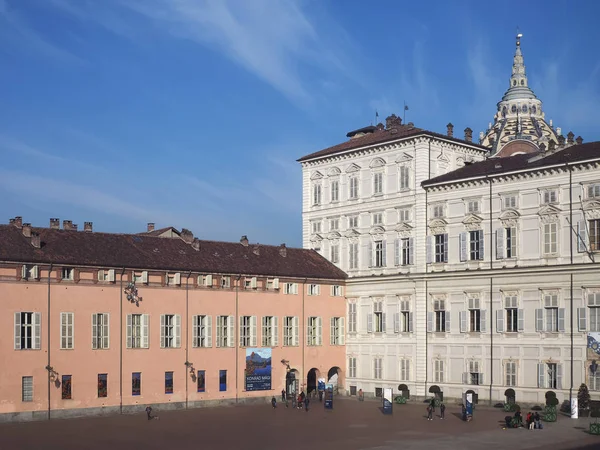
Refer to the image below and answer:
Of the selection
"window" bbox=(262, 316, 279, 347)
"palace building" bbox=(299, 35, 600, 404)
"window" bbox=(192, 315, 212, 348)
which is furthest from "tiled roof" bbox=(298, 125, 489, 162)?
"window" bbox=(192, 315, 212, 348)

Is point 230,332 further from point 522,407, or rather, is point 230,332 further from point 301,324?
point 522,407

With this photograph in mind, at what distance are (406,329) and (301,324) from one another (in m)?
8.14

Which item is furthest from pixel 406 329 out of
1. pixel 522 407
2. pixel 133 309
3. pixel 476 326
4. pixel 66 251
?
pixel 66 251

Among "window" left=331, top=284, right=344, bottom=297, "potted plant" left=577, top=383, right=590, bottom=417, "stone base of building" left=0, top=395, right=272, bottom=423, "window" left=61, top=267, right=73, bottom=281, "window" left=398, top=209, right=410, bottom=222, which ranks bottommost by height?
"stone base of building" left=0, top=395, right=272, bottom=423

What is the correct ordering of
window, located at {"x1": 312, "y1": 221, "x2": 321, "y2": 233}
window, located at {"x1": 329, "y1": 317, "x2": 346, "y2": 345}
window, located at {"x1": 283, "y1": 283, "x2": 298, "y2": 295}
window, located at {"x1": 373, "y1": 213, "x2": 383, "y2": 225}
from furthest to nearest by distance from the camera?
window, located at {"x1": 312, "y1": 221, "x2": 321, "y2": 233} → window, located at {"x1": 329, "y1": 317, "x2": 346, "y2": 345} → window, located at {"x1": 373, "y1": 213, "x2": 383, "y2": 225} → window, located at {"x1": 283, "y1": 283, "x2": 298, "y2": 295}

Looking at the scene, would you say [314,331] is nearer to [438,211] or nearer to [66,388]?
[438,211]

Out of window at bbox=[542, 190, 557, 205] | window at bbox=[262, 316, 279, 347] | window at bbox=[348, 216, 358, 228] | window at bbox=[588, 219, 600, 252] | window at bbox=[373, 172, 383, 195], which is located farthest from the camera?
window at bbox=[348, 216, 358, 228]

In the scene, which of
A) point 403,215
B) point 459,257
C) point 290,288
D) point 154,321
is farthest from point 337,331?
point 154,321

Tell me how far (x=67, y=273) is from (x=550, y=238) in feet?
105

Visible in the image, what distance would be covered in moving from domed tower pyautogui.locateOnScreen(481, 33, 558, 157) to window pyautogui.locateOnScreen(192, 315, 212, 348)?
6507cm

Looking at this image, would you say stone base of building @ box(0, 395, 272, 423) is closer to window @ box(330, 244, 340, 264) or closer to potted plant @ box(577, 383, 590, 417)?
window @ box(330, 244, 340, 264)

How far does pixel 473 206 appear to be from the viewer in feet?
224

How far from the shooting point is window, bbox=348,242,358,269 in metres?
76.5

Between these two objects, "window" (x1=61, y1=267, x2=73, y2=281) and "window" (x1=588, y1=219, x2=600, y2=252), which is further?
"window" (x1=588, y1=219, x2=600, y2=252)
